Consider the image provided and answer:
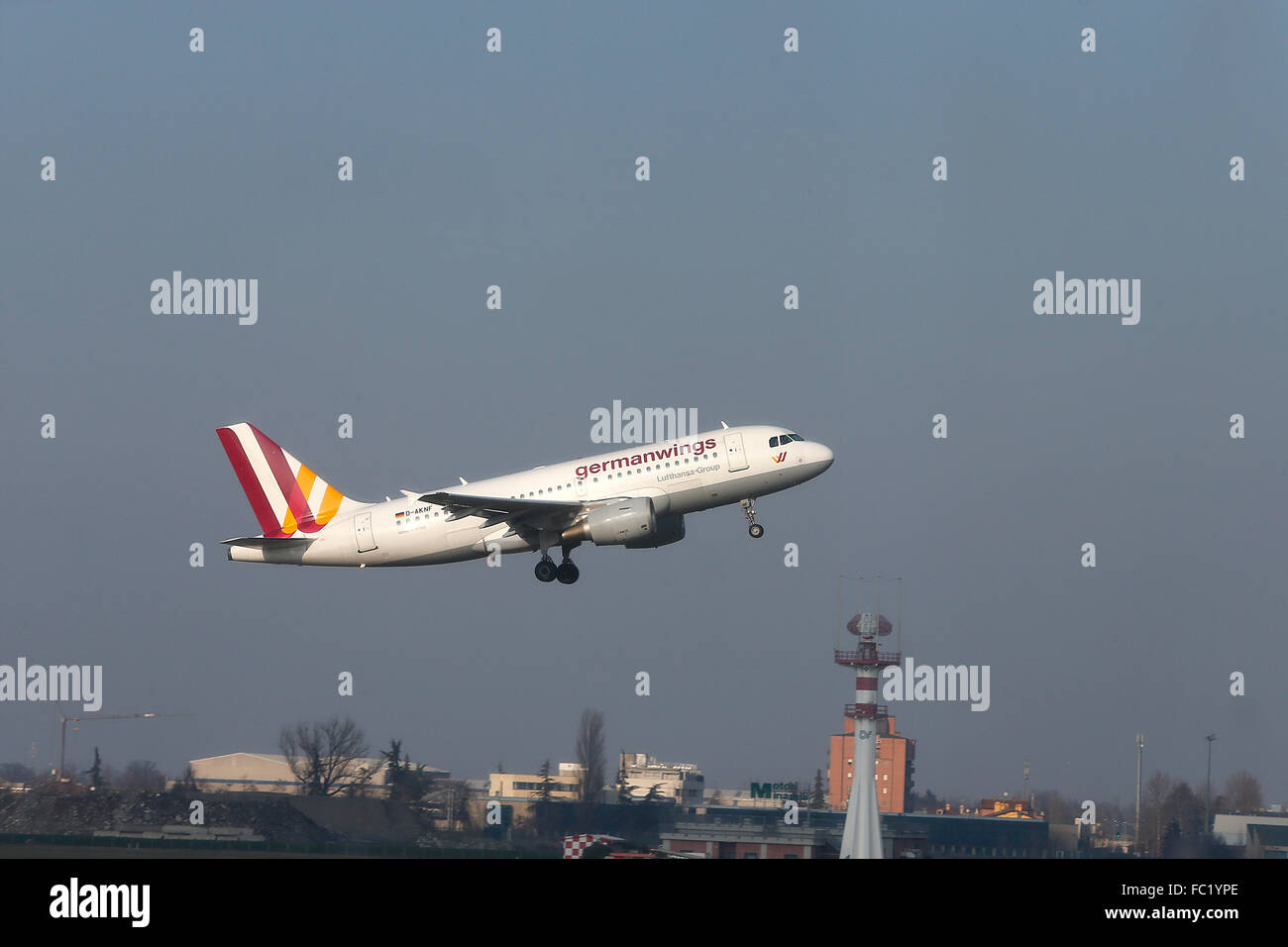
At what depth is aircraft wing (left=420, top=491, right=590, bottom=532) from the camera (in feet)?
154

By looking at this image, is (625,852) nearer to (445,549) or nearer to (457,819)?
(457,819)

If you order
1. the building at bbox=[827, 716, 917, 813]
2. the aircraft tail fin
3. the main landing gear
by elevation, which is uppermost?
the aircraft tail fin

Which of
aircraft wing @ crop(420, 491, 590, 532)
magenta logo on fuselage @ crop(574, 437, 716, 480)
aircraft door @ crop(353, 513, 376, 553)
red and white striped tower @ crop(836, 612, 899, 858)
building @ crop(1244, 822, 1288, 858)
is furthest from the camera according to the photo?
red and white striped tower @ crop(836, 612, 899, 858)

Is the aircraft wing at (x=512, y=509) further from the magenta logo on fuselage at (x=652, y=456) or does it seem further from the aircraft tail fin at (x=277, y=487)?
the aircraft tail fin at (x=277, y=487)

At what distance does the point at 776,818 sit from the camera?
5928 cm

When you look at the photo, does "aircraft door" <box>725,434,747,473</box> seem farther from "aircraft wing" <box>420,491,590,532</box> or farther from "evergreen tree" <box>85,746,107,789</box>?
"evergreen tree" <box>85,746,107,789</box>

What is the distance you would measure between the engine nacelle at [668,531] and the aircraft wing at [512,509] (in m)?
2.51

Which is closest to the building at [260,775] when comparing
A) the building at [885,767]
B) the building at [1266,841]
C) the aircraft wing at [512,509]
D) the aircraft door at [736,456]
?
the aircraft wing at [512,509]

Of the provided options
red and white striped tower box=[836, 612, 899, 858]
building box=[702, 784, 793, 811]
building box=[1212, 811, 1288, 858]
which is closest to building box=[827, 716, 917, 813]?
red and white striped tower box=[836, 612, 899, 858]

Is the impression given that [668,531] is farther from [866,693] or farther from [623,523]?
[866,693]

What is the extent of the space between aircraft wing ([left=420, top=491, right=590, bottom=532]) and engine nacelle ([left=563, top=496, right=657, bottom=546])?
86 cm

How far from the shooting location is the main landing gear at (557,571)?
51.0 meters
